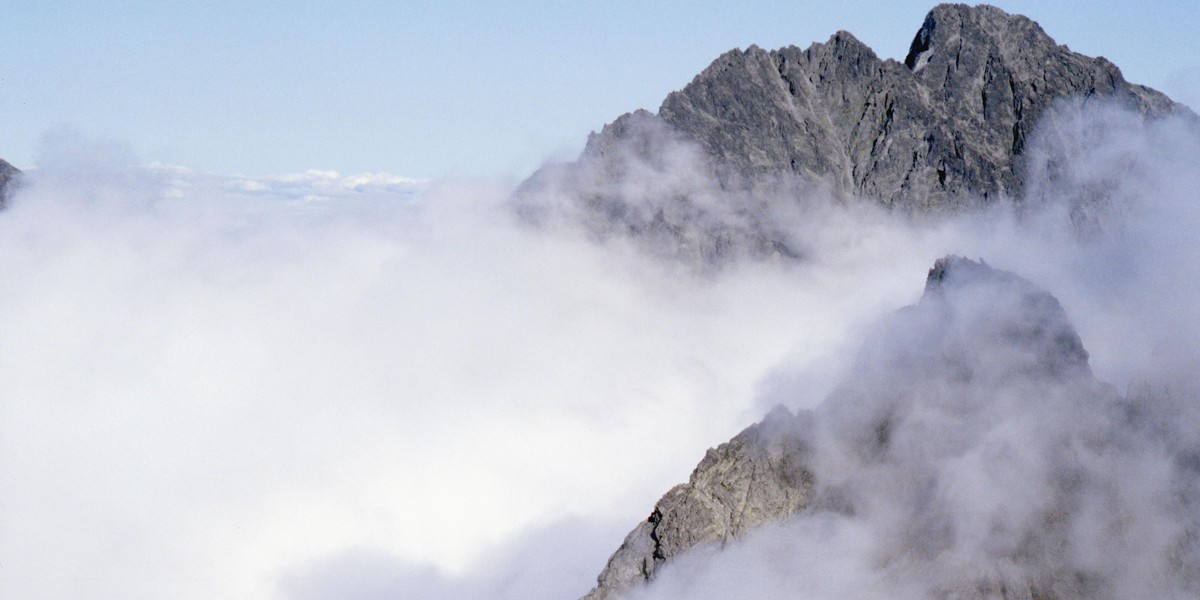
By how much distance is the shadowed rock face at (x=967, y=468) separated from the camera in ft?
291

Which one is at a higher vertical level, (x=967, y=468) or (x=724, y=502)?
(x=724, y=502)

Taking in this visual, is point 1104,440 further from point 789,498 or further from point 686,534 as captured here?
point 686,534

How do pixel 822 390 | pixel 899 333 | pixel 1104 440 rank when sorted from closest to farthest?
pixel 1104 440
pixel 899 333
pixel 822 390

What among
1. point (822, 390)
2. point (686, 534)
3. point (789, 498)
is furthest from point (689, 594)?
point (822, 390)

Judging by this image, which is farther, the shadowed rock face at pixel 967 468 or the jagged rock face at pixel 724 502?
the jagged rock face at pixel 724 502

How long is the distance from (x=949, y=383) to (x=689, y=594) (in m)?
28.4

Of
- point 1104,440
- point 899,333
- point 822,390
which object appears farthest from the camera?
point 822,390

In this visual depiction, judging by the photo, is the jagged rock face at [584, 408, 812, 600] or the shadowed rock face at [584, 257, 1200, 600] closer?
the shadowed rock face at [584, 257, 1200, 600]

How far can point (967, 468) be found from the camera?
3839 inches

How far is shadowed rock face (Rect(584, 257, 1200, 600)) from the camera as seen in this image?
3489 inches

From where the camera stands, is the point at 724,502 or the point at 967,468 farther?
the point at 724,502

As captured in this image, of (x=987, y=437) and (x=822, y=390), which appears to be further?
(x=822, y=390)

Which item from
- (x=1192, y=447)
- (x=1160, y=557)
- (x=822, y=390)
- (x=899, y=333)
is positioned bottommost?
(x=1160, y=557)

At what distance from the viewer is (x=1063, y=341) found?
10025 cm
